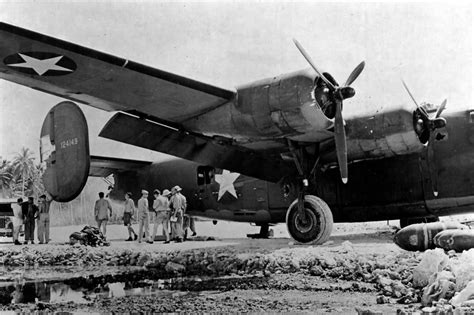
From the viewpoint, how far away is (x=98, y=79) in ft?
25.7

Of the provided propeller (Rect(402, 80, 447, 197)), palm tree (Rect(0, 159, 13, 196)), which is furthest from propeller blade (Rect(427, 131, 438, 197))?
palm tree (Rect(0, 159, 13, 196))

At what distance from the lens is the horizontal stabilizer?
9.09 meters

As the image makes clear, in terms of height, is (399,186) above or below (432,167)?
below

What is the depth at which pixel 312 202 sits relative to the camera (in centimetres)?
857

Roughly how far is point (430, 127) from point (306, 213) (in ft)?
10.1

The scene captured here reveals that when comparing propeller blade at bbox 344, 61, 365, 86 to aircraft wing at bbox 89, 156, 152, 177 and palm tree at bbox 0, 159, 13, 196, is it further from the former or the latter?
palm tree at bbox 0, 159, 13, 196

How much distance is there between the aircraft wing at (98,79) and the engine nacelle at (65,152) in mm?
1221

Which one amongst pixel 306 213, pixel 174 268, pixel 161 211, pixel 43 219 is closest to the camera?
pixel 174 268

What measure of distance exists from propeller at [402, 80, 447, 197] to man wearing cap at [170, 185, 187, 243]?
18.2ft

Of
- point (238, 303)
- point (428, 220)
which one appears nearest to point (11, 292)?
point (238, 303)

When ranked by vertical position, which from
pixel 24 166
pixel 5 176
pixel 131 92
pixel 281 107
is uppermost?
pixel 24 166

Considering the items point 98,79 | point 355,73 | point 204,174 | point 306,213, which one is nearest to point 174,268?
point 306,213

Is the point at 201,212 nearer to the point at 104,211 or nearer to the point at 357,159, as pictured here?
the point at 104,211

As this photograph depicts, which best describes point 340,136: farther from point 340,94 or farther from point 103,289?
point 103,289
